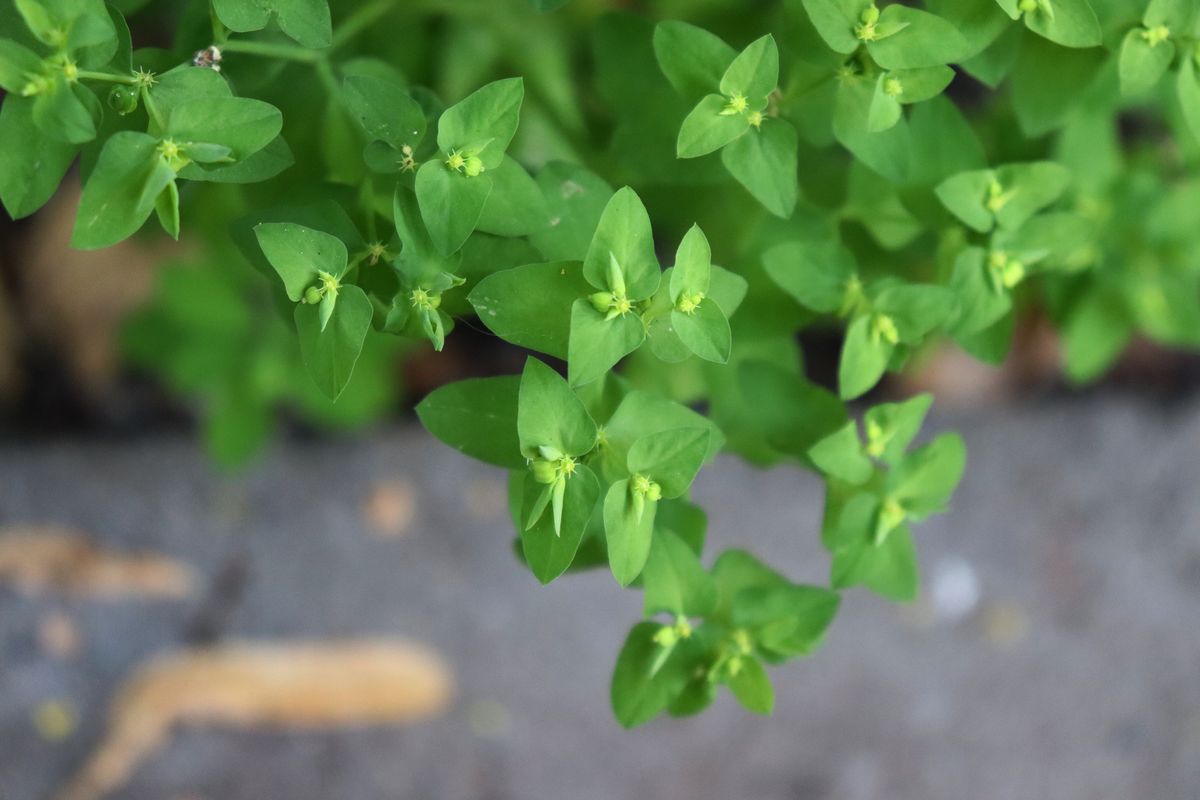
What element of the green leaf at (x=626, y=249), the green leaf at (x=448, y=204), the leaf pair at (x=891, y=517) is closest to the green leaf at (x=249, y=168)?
the green leaf at (x=448, y=204)

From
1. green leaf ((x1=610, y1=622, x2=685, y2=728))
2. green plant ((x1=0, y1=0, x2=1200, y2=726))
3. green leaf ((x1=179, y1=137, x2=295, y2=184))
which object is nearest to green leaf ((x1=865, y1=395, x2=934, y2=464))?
green plant ((x1=0, y1=0, x2=1200, y2=726))

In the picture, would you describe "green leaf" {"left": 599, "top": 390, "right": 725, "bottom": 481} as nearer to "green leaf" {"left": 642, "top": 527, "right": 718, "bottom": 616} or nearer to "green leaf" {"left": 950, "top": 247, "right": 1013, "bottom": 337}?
"green leaf" {"left": 642, "top": 527, "right": 718, "bottom": 616}

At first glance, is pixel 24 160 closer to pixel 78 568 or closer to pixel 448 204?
pixel 448 204

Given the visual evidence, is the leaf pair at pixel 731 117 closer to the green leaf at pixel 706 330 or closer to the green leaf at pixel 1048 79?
the green leaf at pixel 706 330

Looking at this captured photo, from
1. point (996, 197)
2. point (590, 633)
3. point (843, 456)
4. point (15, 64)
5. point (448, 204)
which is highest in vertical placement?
point (15, 64)

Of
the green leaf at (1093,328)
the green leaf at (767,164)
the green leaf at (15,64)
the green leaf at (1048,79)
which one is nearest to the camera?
the green leaf at (15,64)

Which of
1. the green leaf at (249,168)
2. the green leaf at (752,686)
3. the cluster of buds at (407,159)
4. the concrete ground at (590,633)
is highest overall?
the green leaf at (249,168)

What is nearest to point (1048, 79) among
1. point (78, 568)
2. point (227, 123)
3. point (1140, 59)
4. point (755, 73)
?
point (1140, 59)
